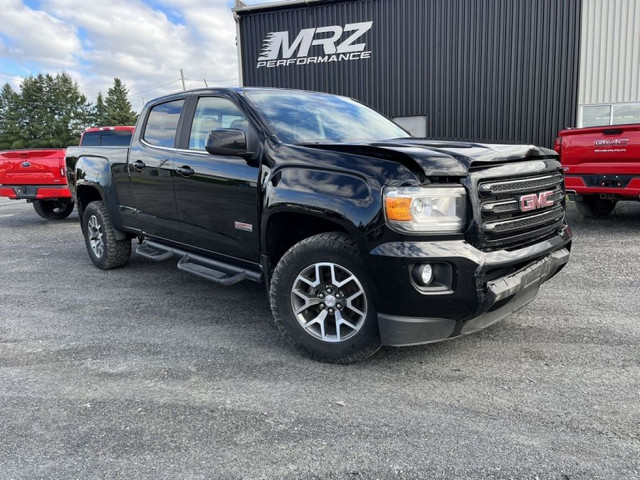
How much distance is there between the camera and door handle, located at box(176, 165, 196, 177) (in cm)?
420

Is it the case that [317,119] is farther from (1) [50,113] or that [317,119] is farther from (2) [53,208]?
(1) [50,113]

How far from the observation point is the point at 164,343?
12.0 ft

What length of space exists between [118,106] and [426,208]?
9683cm

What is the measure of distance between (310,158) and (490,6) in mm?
12478

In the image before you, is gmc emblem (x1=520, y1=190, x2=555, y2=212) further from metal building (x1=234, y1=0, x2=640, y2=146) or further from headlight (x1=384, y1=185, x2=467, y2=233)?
metal building (x1=234, y1=0, x2=640, y2=146)

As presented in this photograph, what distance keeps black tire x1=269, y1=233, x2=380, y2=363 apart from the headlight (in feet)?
1.18

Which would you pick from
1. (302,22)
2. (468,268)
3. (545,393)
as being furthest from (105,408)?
(302,22)

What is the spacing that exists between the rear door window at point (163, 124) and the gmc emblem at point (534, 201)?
10.0 ft

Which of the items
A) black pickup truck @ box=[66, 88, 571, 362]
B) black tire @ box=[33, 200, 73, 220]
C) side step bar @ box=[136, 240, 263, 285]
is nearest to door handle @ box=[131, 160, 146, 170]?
black pickup truck @ box=[66, 88, 571, 362]

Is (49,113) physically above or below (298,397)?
above

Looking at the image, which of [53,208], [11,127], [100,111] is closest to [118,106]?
[100,111]

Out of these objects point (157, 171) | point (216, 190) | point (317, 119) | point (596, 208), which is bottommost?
point (596, 208)

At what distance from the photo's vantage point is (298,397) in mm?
2801

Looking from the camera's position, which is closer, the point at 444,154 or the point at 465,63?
the point at 444,154
